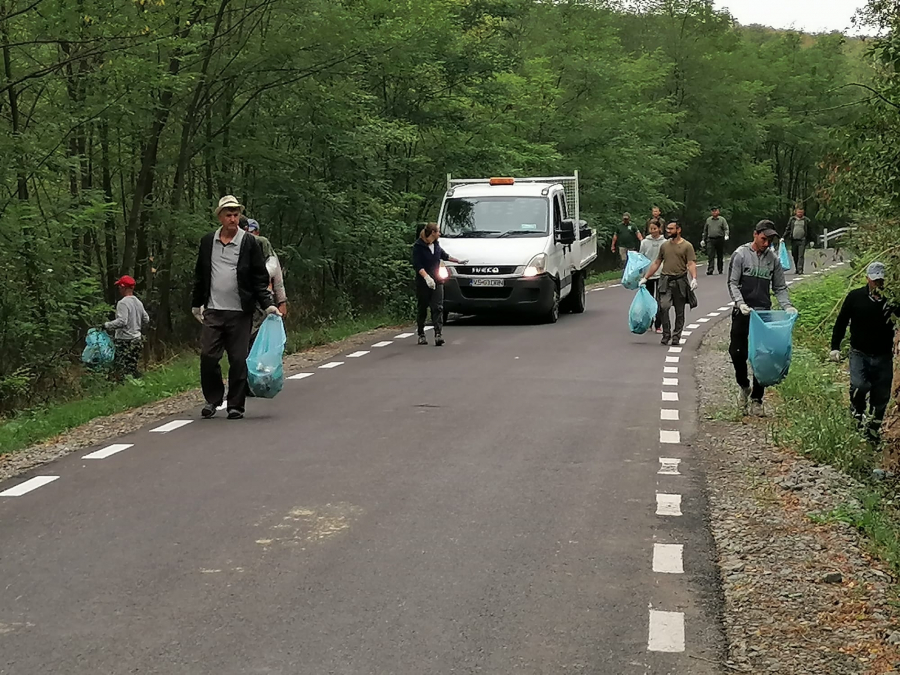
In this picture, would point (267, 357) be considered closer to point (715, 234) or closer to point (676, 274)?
point (676, 274)

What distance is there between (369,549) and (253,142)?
49.7ft

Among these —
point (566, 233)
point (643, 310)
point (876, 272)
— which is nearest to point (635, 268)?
point (566, 233)

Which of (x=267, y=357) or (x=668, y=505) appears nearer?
(x=668, y=505)

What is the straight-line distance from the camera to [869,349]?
10.9m

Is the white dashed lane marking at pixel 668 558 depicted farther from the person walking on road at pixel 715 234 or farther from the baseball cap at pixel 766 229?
the person walking on road at pixel 715 234

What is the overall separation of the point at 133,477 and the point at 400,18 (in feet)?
50.8

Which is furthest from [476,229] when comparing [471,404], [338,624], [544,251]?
[338,624]

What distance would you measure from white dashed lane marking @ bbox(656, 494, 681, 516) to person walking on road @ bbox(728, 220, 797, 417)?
3992 millimetres

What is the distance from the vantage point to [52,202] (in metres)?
16.5

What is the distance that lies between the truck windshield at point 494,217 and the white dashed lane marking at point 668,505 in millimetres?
14513

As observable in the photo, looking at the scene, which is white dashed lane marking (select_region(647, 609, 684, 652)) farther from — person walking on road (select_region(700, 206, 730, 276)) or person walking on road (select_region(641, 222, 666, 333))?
person walking on road (select_region(700, 206, 730, 276))

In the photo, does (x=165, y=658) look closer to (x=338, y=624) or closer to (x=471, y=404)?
(x=338, y=624)

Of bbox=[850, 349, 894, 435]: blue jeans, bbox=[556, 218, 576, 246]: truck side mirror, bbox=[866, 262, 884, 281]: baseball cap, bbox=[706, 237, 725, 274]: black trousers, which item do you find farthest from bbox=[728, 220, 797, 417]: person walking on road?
bbox=[706, 237, 725, 274]: black trousers

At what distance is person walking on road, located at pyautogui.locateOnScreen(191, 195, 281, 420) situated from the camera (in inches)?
463
